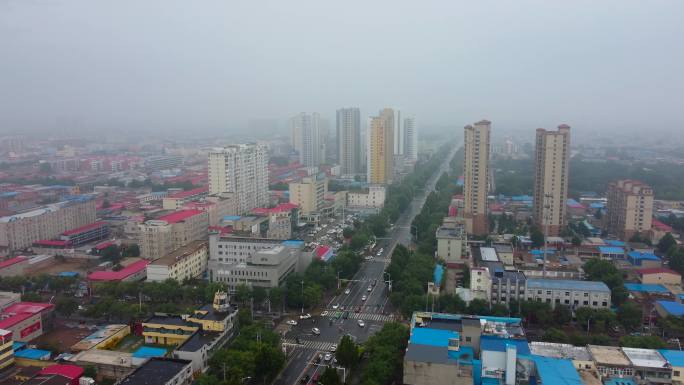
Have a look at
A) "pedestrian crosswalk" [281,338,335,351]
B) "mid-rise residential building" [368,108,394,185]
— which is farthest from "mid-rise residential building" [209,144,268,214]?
"pedestrian crosswalk" [281,338,335,351]

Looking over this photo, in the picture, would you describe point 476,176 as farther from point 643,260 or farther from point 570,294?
point 570,294

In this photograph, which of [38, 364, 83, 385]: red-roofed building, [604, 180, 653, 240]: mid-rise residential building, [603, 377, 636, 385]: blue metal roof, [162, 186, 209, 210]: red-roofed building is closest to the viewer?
[38, 364, 83, 385]: red-roofed building

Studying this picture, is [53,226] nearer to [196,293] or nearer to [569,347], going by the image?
[196,293]

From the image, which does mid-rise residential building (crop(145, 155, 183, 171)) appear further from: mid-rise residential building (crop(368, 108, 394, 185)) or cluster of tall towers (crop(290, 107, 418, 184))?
mid-rise residential building (crop(368, 108, 394, 185))

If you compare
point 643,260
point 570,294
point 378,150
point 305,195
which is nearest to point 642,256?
point 643,260

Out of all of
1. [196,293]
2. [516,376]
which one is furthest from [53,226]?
[516,376]

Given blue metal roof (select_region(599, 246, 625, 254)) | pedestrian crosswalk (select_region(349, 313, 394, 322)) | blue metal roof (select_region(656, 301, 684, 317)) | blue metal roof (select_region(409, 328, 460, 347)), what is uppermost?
blue metal roof (select_region(409, 328, 460, 347))
